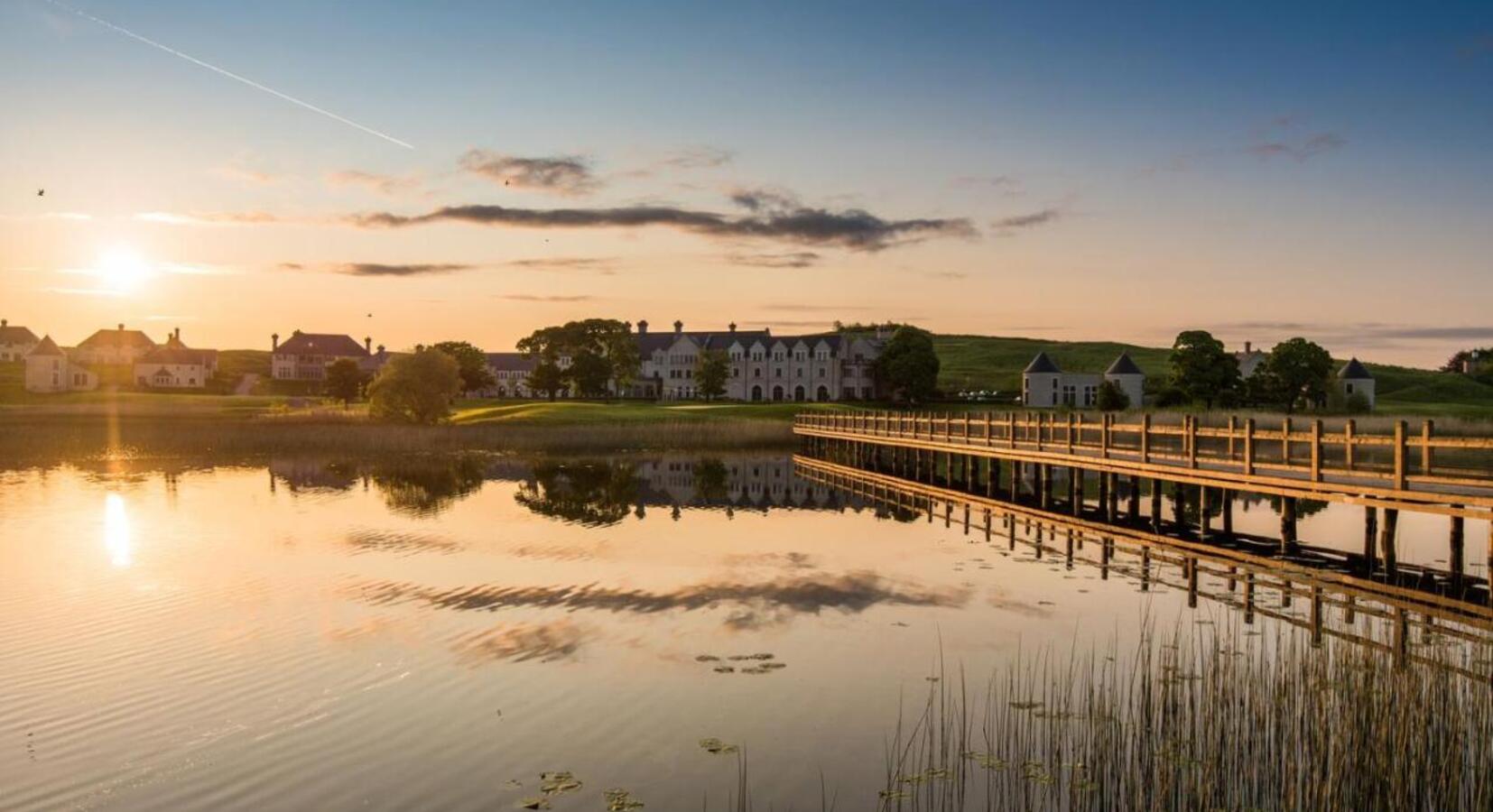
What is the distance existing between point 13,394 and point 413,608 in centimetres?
13163

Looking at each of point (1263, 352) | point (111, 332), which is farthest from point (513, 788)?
point (111, 332)

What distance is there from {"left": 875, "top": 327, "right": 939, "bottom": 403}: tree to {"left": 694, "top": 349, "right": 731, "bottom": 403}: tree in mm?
18706

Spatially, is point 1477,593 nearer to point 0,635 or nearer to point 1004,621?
point 1004,621

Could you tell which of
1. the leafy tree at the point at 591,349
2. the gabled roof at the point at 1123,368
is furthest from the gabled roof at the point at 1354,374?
the leafy tree at the point at 591,349

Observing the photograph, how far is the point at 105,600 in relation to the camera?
20.8 m

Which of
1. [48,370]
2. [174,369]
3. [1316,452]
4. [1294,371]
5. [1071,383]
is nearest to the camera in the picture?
[1316,452]

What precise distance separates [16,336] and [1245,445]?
19581cm

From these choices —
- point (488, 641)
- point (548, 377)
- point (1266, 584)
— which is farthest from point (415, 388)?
point (1266, 584)

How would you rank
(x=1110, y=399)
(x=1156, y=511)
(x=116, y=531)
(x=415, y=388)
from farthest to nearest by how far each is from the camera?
(x=1110, y=399)
(x=415, y=388)
(x=1156, y=511)
(x=116, y=531)

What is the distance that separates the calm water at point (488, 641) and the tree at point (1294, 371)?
211ft

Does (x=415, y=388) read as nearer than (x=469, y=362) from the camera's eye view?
Yes

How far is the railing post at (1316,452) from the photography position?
2511cm

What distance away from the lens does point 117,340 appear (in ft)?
577

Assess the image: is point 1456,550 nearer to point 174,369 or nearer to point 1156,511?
point 1156,511
